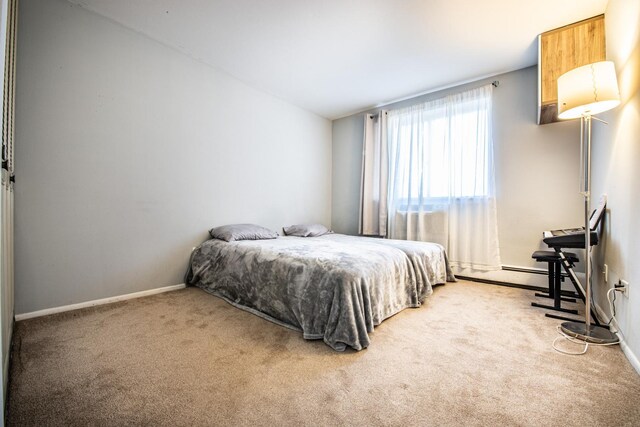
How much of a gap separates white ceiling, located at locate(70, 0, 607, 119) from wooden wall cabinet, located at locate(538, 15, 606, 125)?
0.29ft

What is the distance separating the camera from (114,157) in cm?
245

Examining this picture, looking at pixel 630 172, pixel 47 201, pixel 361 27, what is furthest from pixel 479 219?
pixel 47 201

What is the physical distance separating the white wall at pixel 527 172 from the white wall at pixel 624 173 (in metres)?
0.70

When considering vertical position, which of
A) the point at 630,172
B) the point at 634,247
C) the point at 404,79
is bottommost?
the point at 634,247

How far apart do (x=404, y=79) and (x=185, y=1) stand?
2488 mm

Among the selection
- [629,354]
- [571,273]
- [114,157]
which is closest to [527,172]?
[571,273]

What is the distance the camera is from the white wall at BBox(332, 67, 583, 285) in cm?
287

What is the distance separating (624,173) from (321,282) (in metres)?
2.09

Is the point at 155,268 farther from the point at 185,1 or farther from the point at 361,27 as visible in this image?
the point at 361,27

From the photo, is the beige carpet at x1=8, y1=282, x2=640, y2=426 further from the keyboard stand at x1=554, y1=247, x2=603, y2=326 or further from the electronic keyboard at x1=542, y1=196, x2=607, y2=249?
the electronic keyboard at x1=542, y1=196, x2=607, y2=249

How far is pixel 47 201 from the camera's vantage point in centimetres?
212

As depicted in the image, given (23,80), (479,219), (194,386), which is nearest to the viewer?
(194,386)

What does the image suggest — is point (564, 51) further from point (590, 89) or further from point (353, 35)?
point (353, 35)

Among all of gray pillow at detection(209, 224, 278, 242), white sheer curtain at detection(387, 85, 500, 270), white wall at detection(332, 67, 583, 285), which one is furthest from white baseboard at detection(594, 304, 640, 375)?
gray pillow at detection(209, 224, 278, 242)
